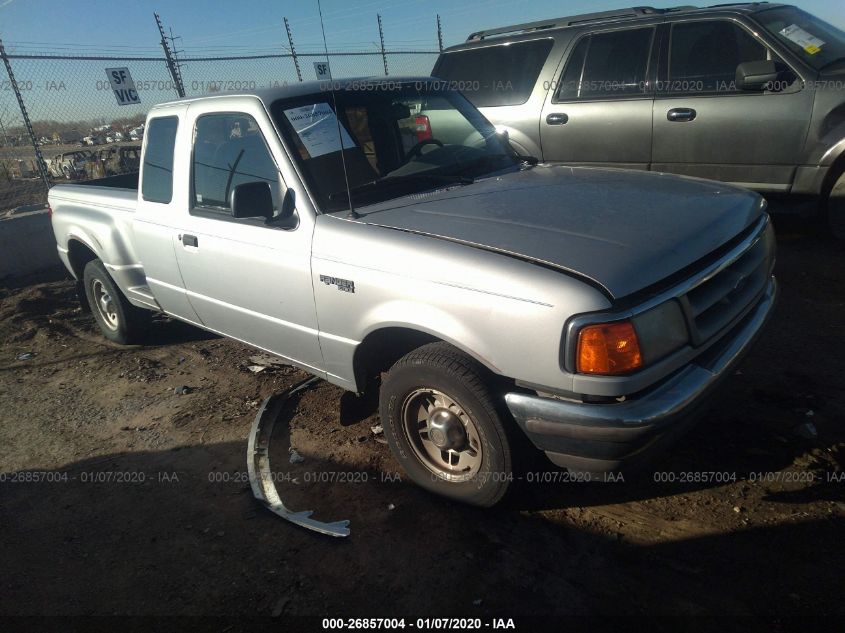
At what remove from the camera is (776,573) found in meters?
2.23

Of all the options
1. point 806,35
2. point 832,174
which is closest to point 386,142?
point 832,174

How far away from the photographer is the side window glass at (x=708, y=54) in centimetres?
543

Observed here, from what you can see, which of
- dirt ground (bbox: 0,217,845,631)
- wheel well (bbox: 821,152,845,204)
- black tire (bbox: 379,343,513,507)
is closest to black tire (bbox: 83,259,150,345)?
dirt ground (bbox: 0,217,845,631)

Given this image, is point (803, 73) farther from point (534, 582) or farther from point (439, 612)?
point (439, 612)

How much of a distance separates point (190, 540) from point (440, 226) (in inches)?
76.0

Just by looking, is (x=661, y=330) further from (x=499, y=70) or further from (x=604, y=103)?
(x=499, y=70)

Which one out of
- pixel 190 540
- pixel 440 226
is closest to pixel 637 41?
pixel 440 226

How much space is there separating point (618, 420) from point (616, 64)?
201 inches

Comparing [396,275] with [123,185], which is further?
[123,185]

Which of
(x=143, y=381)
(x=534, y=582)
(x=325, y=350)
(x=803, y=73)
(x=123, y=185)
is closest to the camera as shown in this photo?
(x=534, y=582)

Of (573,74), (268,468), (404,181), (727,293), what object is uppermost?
(573,74)

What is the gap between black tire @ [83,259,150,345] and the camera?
4.97 m

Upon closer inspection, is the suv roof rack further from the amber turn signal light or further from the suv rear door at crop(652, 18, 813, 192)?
the amber turn signal light

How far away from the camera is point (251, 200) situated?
294 centimetres
